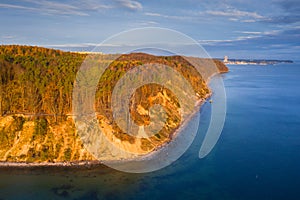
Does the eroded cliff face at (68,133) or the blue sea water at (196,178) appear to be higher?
the eroded cliff face at (68,133)

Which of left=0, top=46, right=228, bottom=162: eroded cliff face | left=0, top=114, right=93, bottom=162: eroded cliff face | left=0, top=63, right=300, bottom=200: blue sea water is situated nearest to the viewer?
left=0, top=63, right=300, bottom=200: blue sea water

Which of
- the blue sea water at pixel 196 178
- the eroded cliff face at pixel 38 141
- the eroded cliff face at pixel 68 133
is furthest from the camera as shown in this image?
the eroded cliff face at pixel 68 133

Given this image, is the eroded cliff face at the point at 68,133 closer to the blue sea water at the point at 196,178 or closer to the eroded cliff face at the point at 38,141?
the eroded cliff face at the point at 38,141

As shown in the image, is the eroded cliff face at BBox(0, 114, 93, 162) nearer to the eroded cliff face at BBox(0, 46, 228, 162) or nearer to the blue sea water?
the eroded cliff face at BBox(0, 46, 228, 162)

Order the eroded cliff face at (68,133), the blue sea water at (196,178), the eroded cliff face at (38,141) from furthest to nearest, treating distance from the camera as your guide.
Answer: the eroded cliff face at (68,133) < the eroded cliff face at (38,141) < the blue sea water at (196,178)

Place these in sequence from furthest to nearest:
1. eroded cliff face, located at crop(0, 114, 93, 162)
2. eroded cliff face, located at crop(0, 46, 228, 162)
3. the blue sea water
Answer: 1. eroded cliff face, located at crop(0, 46, 228, 162)
2. eroded cliff face, located at crop(0, 114, 93, 162)
3. the blue sea water

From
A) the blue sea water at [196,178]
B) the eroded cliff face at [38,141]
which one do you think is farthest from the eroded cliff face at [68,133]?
the blue sea water at [196,178]

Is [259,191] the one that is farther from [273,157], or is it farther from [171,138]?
[171,138]

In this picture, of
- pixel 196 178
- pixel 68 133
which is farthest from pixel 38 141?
pixel 196 178

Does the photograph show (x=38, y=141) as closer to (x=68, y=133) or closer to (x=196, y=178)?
(x=68, y=133)

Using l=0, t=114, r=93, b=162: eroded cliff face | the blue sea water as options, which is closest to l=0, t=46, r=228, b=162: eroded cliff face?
l=0, t=114, r=93, b=162: eroded cliff face

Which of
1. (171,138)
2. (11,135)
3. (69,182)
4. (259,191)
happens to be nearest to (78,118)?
(11,135)
